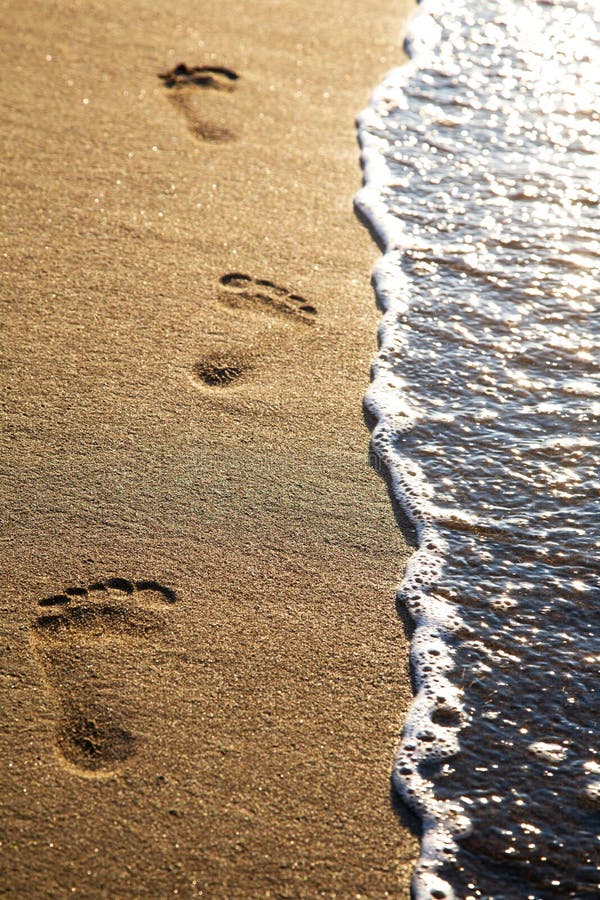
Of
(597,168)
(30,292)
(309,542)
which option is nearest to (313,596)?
(309,542)

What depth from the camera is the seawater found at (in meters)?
1.87

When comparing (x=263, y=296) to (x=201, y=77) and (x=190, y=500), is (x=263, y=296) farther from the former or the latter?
(x=201, y=77)

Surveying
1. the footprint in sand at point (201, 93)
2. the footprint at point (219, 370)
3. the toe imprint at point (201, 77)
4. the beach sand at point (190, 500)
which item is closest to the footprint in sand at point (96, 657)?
the beach sand at point (190, 500)

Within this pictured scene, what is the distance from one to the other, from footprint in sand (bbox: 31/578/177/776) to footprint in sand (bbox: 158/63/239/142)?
6.88 ft

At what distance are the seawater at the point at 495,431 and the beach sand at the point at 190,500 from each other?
97 millimetres

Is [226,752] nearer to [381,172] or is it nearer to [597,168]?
[381,172]

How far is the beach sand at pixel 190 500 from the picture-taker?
5.80ft

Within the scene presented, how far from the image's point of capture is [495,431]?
265cm

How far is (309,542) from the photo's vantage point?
2.29 metres

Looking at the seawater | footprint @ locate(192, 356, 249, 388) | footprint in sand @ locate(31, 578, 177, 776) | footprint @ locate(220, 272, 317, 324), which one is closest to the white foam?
the seawater

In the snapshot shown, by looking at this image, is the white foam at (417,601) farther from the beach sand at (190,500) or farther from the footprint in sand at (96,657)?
the footprint in sand at (96,657)

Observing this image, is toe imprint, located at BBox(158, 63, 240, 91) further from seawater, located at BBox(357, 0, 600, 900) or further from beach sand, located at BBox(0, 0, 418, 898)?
seawater, located at BBox(357, 0, 600, 900)

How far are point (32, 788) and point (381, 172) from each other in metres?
2.57

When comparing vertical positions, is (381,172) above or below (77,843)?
above
